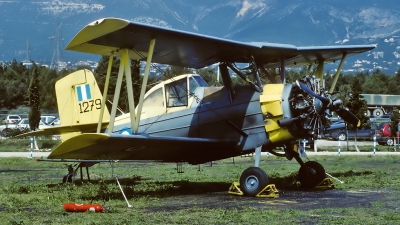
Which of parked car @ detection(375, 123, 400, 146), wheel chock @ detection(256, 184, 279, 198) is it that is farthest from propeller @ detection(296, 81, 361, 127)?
parked car @ detection(375, 123, 400, 146)

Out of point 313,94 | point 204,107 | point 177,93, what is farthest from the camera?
point 177,93

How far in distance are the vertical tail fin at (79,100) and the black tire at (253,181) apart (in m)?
4.91

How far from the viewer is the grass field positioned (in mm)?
9602

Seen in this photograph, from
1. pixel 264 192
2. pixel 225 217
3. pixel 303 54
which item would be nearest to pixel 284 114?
pixel 264 192

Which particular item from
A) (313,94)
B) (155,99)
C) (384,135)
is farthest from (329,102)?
(384,135)

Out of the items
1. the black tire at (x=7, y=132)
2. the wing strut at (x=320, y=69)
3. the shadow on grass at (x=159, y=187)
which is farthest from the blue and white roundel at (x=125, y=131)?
the black tire at (x=7, y=132)

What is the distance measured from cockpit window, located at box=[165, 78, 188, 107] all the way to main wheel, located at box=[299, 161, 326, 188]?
3.04 meters

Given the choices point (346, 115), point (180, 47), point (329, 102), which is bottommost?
point (346, 115)

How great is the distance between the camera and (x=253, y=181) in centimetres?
1298

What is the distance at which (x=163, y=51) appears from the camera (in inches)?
549

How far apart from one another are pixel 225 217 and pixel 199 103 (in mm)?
5022

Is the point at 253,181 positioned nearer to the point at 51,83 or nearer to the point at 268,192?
the point at 268,192

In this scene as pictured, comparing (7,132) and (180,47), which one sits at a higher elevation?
(180,47)

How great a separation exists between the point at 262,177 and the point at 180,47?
3154 millimetres
